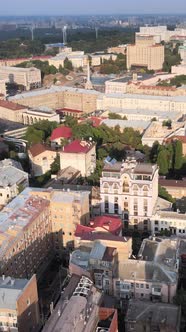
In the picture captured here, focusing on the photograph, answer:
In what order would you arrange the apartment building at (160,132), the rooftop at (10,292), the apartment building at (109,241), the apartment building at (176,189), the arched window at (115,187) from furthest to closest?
the apartment building at (160,132) < the apartment building at (176,189) < the arched window at (115,187) < the apartment building at (109,241) < the rooftop at (10,292)

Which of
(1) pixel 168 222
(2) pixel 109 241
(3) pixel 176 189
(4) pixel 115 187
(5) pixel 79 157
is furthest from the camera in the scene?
(5) pixel 79 157

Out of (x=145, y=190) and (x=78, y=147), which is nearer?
(x=145, y=190)

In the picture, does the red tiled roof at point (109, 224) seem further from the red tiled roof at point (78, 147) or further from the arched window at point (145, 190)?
the red tiled roof at point (78, 147)

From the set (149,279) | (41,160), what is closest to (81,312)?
(149,279)

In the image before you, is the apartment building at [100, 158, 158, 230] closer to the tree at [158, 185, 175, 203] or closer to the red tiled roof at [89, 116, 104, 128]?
the tree at [158, 185, 175, 203]

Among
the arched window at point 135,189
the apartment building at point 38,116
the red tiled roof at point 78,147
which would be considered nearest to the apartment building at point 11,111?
the apartment building at point 38,116

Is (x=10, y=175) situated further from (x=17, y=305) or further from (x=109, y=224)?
(x=17, y=305)
